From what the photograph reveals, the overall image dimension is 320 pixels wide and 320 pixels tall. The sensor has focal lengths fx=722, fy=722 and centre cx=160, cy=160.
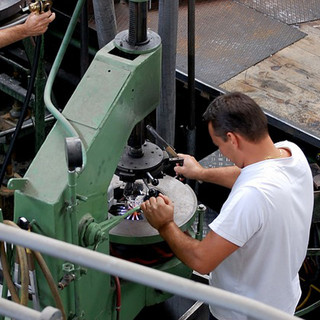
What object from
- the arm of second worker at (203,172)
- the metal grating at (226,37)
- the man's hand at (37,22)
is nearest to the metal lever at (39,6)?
the man's hand at (37,22)

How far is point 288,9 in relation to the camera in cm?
489

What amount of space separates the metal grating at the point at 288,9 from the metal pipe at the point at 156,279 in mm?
3579

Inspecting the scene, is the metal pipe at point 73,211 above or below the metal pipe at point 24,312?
below

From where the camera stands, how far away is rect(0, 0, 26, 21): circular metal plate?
3611 mm

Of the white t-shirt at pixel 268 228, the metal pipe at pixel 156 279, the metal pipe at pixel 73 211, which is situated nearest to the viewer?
the metal pipe at pixel 156 279

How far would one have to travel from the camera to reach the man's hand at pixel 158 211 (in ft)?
8.20

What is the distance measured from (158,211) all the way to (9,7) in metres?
1.64

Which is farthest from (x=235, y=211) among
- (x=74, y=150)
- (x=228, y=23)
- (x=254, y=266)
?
(x=228, y=23)

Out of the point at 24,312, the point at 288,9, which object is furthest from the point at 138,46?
the point at 288,9

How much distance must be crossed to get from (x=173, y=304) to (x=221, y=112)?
114 centimetres

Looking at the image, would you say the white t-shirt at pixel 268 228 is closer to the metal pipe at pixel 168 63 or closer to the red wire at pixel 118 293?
the red wire at pixel 118 293

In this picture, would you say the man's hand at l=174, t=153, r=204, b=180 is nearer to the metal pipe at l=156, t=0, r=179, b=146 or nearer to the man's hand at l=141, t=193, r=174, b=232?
the man's hand at l=141, t=193, r=174, b=232

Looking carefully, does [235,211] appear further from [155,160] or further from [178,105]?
[178,105]

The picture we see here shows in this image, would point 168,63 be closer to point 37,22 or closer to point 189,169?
point 37,22
